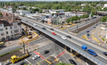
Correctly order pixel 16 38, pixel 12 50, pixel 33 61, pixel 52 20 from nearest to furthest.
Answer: pixel 33 61 < pixel 12 50 < pixel 16 38 < pixel 52 20

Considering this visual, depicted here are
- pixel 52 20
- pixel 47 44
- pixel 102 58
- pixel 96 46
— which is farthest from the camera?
pixel 52 20

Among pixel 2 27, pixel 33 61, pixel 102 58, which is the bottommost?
pixel 33 61

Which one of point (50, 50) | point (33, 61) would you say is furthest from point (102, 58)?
point (33, 61)

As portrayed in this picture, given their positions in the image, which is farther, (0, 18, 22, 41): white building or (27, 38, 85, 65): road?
(0, 18, 22, 41): white building

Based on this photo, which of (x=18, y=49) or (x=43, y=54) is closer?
(x=43, y=54)

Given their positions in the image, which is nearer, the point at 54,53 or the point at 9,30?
the point at 54,53

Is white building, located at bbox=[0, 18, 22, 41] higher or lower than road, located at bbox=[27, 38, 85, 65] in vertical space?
higher

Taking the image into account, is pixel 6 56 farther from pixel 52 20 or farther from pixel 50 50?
pixel 52 20

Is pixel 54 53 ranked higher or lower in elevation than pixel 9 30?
lower
